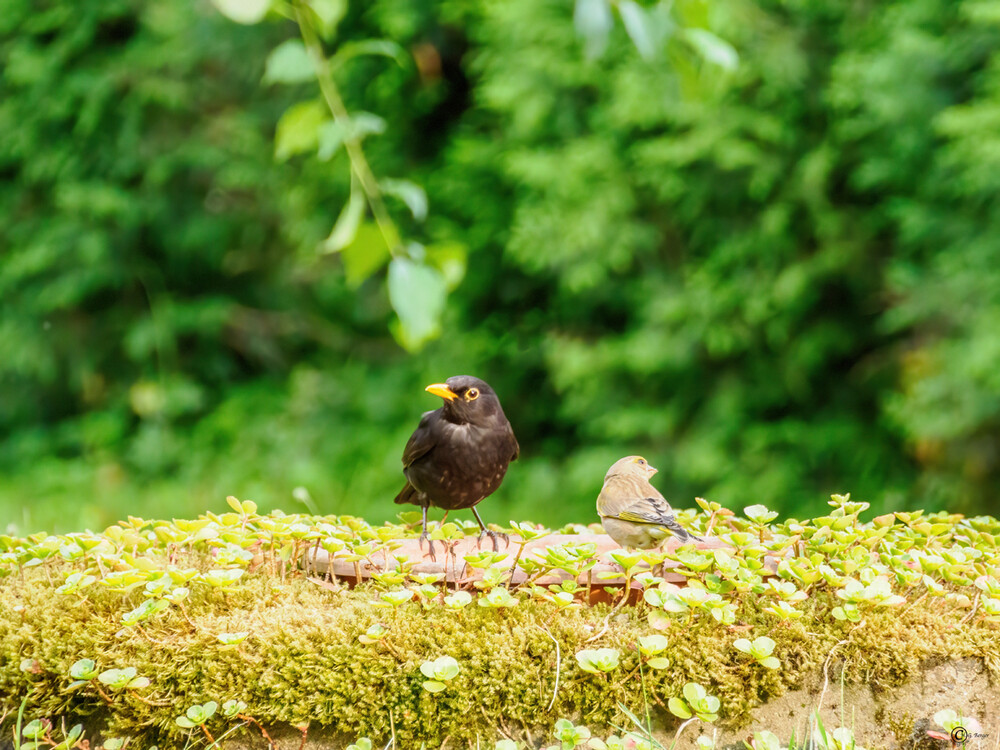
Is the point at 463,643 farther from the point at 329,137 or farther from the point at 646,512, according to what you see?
the point at 329,137

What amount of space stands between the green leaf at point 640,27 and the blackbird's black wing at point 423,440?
1558mm

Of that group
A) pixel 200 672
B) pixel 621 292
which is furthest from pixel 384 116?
pixel 200 672

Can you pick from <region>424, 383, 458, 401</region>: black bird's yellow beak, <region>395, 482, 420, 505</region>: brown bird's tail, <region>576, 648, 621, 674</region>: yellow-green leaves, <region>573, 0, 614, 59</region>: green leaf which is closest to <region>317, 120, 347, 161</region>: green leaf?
<region>573, 0, 614, 59</region>: green leaf

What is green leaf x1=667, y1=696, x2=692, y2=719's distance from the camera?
1.88 m

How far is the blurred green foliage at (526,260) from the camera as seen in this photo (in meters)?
4.16

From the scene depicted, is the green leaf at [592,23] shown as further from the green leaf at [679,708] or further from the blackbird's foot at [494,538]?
the blackbird's foot at [494,538]

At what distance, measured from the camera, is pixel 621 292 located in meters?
4.80

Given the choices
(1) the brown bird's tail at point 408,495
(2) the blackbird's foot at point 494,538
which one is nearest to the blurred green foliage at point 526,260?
(1) the brown bird's tail at point 408,495

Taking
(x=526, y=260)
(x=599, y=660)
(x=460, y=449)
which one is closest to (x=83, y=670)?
(x=599, y=660)

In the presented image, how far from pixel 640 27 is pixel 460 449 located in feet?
5.02

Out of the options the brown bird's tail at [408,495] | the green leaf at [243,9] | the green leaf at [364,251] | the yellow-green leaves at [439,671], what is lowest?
the yellow-green leaves at [439,671]

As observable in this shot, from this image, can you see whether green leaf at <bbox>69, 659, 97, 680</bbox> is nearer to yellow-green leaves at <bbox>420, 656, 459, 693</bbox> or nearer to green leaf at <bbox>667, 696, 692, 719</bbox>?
yellow-green leaves at <bbox>420, 656, 459, 693</bbox>

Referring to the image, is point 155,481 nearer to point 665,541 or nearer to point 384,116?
point 384,116

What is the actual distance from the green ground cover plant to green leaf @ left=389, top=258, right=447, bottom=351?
70 cm
